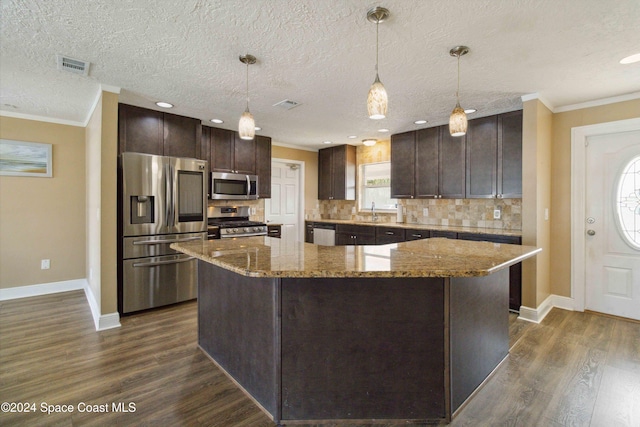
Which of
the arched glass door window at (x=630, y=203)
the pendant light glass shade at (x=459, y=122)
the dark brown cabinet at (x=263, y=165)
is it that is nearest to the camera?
the pendant light glass shade at (x=459, y=122)

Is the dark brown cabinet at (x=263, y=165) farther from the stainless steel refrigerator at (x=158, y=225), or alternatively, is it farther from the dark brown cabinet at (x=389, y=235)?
the dark brown cabinet at (x=389, y=235)

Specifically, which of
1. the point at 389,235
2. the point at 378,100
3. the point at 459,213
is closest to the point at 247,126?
the point at 378,100

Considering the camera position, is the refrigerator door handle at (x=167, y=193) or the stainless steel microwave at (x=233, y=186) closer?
the refrigerator door handle at (x=167, y=193)

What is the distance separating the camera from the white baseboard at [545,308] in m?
3.29

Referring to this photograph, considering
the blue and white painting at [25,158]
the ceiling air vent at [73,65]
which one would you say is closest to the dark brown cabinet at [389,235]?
the ceiling air vent at [73,65]

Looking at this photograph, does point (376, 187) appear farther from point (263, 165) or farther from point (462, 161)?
point (263, 165)

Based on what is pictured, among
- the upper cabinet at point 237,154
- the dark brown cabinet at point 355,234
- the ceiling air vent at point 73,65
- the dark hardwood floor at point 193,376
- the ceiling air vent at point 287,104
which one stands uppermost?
the ceiling air vent at point 287,104

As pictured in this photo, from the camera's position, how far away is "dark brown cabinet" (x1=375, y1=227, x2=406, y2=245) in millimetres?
4582

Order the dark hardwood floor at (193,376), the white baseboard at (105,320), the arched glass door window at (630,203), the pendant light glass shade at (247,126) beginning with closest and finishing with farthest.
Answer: the dark hardwood floor at (193,376)
the pendant light glass shade at (247,126)
the white baseboard at (105,320)
the arched glass door window at (630,203)

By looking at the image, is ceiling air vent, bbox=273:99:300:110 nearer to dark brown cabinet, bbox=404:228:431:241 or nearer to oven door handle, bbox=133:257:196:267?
oven door handle, bbox=133:257:196:267

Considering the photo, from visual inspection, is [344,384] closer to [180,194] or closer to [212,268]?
[212,268]

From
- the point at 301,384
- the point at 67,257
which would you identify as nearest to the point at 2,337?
the point at 67,257

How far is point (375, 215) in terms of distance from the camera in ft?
18.9

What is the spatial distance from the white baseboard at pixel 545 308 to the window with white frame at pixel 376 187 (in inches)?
104
